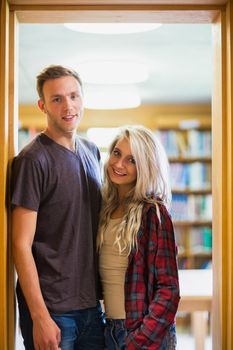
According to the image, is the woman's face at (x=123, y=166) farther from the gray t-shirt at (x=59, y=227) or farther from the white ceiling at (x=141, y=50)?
the white ceiling at (x=141, y=50)

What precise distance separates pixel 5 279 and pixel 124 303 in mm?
416

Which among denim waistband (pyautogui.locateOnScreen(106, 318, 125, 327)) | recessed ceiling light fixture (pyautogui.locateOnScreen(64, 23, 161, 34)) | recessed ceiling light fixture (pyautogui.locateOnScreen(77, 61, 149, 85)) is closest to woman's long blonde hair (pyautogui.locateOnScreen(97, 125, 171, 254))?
denim waistband (pyautogui.locateOnScreen(106, 318, 125, 327))

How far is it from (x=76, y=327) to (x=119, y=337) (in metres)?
0.15

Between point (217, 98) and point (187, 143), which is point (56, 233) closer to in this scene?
point (217, 98)

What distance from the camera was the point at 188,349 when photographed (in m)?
4.77

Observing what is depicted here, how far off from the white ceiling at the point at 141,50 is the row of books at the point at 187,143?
2.75 ft

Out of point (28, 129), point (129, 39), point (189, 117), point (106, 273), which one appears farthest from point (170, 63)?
point (106, 273)

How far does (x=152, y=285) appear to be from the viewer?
1744mm

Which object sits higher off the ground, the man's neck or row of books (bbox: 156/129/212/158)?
row of books (bbox: 156/129/212/158)

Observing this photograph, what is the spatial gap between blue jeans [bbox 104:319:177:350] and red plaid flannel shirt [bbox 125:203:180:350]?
0.21 feet

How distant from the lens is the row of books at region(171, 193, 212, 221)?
19.3 ft

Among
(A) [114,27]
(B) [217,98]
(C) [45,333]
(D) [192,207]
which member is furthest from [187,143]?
(C) [45,333]

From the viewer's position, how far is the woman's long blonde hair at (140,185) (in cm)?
179

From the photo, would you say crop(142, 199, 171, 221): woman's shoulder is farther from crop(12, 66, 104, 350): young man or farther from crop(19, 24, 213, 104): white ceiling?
crop(19, 24, 213, 104): white ceiling
